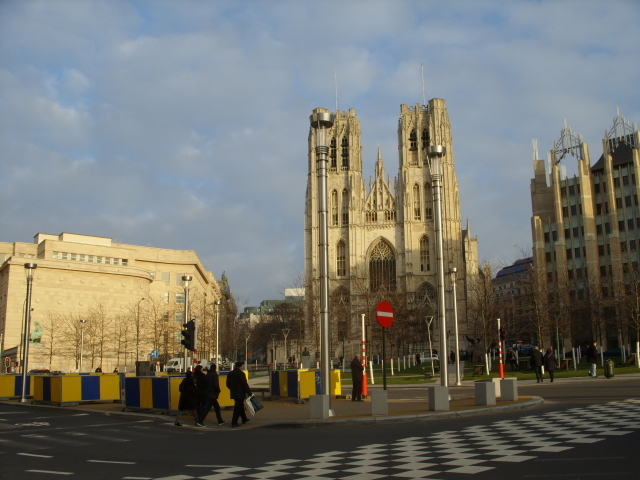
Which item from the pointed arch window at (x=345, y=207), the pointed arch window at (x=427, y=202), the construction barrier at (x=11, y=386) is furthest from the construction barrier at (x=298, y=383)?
the pointed arch window at (x=345, y=207)

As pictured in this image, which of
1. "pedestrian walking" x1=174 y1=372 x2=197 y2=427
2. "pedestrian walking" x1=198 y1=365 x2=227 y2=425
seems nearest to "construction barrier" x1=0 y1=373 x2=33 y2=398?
"pedestrian walking" x1=174 y1=372 x2=197 y2=427

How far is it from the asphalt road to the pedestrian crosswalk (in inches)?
0.6

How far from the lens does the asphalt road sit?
811 centimetres

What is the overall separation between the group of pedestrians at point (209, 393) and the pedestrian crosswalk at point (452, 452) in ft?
14.7

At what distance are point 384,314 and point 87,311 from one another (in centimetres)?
5498

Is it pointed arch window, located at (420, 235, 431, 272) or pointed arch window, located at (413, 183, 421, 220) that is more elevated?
pointed arch window, located at (413, 183, 421, 220)

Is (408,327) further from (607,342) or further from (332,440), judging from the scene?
(332,440)

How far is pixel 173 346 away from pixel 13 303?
1560 centimetres

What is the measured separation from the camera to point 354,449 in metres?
10.2

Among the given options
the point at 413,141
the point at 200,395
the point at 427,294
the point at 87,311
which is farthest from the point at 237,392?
the point at 413,141

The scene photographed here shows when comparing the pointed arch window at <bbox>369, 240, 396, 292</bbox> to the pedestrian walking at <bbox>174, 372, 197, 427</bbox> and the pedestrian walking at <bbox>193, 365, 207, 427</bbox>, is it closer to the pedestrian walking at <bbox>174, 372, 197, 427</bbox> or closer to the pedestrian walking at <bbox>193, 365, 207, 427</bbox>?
the pedestrian walking at <bbox>174, 372, 197, 427</bbox>

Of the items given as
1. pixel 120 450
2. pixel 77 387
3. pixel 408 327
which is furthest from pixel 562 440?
pixel 408 327

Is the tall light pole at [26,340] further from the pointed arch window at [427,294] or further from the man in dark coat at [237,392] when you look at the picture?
the pointed arch window at [427,294]

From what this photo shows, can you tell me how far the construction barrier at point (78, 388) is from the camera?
2141 centimetres
